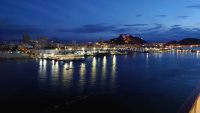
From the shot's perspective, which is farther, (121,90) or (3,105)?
(121,90)

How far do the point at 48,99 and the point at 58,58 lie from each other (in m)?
20.7

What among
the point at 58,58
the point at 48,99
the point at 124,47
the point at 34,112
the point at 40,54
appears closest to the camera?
the point at 34,112

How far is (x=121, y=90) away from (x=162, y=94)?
1.48m

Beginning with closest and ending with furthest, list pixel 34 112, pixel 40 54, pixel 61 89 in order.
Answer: pixel 34 112
pixel 61 89
pixel 40 54

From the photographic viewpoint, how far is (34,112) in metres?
6.61

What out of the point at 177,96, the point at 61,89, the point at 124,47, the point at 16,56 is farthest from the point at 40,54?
the point at 124,47

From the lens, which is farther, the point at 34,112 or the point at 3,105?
the point at 3,105

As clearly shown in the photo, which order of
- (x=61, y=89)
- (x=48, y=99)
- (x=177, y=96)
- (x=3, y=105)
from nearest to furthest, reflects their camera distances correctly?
(x=3, y=105), (x=48, y=99), (x=177, y=96), (x=61, y=89)

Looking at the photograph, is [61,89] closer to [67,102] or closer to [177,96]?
[67,102]

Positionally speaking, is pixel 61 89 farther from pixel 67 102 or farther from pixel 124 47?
pixel 124 47

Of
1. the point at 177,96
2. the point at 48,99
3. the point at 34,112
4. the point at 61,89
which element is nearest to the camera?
the point at 34,112

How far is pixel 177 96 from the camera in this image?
8617 millimetres

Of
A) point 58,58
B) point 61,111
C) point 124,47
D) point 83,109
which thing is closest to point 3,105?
point 61,111

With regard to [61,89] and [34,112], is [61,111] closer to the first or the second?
[34,112]
